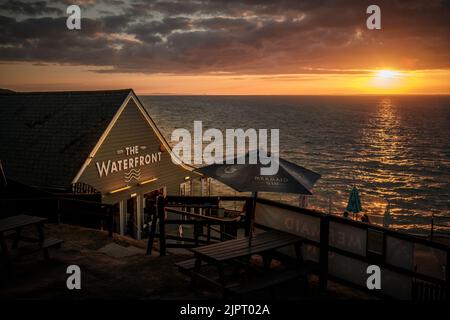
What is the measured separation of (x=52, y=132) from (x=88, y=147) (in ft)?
9.38

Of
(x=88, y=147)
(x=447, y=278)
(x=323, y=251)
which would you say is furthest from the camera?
(x=88, y=147)

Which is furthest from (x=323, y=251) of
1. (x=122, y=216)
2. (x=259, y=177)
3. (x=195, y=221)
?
(x=122, y=216)

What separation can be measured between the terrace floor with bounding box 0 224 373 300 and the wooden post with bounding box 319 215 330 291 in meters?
0.21

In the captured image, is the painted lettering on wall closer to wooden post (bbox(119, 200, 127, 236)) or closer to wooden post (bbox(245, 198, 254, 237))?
wooden post (bbox(119, 200, 127, 236))

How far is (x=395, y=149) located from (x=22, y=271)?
299 feet

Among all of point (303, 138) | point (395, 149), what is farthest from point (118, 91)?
point (303, 138)

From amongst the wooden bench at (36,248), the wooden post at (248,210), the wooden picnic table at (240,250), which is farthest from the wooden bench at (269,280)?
the wooden bench at (36,248)

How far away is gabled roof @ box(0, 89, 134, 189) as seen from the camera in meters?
18.1

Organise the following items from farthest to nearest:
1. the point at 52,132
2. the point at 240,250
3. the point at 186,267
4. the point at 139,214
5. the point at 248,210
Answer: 1. the point at 139,214
2. the point at 52,132
3. the point at 248,210
4. the point at 186,267
5. the point at 240,250

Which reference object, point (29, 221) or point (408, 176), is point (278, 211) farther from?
point (408, 176)

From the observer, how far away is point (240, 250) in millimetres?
7539

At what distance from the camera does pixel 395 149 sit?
9062 cm

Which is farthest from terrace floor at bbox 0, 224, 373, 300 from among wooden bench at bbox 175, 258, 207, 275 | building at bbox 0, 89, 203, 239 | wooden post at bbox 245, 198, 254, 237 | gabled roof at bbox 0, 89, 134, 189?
gabled roof at bbox 0, 89, 134, 189

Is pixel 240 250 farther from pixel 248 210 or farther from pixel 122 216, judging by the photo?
pixel 122 216
